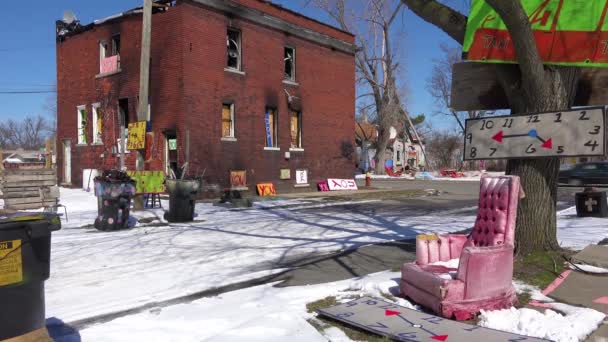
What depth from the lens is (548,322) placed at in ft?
14.8

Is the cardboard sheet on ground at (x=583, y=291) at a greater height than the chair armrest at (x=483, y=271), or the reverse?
the chair armrest at (x=483, y=271)

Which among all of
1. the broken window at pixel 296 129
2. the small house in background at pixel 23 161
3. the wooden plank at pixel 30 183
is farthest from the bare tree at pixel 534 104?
the broken window at pixel 296 129

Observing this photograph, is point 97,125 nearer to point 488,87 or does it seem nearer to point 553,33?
point 488,87

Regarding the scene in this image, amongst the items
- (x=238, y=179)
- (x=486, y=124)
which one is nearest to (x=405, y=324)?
(x=486, y=124)

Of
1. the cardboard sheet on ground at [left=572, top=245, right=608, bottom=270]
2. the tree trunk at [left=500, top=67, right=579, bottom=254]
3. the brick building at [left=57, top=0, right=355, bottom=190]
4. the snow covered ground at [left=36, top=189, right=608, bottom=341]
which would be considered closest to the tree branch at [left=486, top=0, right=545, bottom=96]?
the tree trunk at [left=500, top=67, right=579, bottom=254]

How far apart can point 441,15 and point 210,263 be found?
5153mm

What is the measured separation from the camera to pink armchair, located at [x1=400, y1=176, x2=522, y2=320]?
4.77 metres

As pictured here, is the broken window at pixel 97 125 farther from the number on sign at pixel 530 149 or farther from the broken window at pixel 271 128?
the number on sign at pixel 530 149

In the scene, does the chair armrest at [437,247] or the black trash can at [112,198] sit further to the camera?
the black trash can at [112,198]

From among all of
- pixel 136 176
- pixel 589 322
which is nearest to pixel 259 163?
pixel 136 176

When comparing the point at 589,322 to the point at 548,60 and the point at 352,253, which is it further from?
the point at 352,253

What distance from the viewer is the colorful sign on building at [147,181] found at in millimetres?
13359

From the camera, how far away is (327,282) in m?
6.48

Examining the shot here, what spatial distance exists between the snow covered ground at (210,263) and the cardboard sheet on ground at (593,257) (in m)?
0.80
